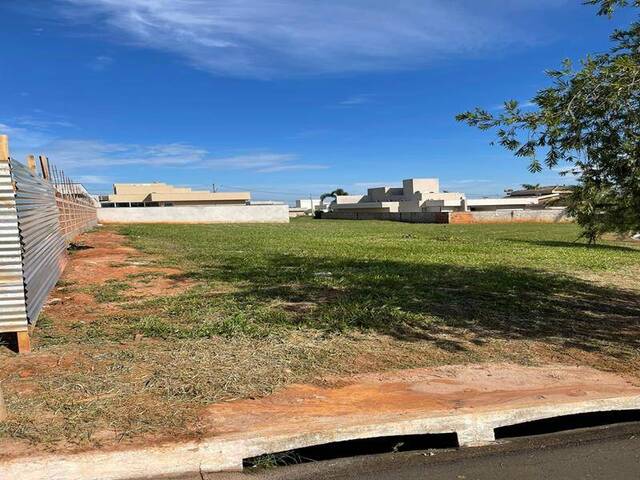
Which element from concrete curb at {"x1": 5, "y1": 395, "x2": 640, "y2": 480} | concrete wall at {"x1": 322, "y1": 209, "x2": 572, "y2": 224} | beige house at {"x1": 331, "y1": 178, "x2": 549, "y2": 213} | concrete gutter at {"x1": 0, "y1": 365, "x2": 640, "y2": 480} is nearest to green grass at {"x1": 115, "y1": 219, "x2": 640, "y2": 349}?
concrete gutter at {"x1": 0, "y1": 365, "x2": 640, "y2": 480}

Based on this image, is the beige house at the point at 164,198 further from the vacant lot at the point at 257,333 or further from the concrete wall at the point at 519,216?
the vacant lot at the point at 257,333

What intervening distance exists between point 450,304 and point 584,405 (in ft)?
12.4

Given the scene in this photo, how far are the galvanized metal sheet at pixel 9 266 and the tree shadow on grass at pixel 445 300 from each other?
301 centimetres

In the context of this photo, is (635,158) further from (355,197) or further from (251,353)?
(355,197)

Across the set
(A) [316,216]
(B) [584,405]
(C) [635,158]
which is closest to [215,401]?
(B) [584,405]

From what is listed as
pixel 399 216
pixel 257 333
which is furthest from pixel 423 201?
pixel 257 333

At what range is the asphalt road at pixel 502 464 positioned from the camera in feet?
11.4

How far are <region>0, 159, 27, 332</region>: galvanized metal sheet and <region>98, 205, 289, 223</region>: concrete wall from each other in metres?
44.3

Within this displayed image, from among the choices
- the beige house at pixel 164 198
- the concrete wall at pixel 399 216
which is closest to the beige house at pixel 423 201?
the concrete wall at pixel 399 216

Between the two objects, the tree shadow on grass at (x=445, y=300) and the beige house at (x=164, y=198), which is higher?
the beige house at (x=164, y=198)

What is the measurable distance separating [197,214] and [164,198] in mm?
27828

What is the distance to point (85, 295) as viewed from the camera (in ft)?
28.6

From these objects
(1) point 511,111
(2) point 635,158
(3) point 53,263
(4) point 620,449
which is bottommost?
(4) point 620,449

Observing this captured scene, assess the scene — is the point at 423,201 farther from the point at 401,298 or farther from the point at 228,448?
the point at 228,448
